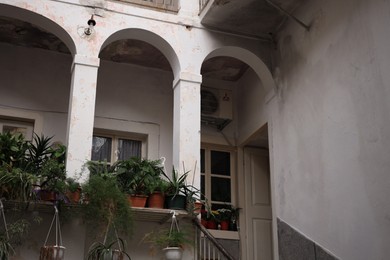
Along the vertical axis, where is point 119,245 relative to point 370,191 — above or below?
below

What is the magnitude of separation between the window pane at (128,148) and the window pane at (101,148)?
0.66 feet

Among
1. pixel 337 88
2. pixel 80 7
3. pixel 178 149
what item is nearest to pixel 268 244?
pixel 178 149

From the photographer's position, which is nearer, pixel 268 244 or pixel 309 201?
pixel 309 201

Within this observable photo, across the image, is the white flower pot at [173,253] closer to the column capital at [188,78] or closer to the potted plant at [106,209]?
the potted plant at [106,209]

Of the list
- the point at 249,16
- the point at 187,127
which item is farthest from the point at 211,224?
the point at 249,16

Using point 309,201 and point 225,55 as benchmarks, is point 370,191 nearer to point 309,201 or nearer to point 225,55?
point 309,201

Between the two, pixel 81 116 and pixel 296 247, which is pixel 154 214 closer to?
pixel 81 116

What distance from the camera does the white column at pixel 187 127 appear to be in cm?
754

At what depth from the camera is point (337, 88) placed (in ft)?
22.8

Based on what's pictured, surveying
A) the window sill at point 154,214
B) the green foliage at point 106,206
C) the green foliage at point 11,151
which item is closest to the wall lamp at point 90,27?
the green foliage at point 11,151

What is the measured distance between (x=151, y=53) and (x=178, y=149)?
255cm

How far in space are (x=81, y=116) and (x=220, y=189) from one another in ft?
12.0

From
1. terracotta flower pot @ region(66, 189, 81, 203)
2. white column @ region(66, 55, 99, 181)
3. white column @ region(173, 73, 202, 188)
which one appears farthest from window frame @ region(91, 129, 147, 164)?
terracotta flower pot @ region(66, 189, 81, 203)

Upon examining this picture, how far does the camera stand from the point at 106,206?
6402mm
